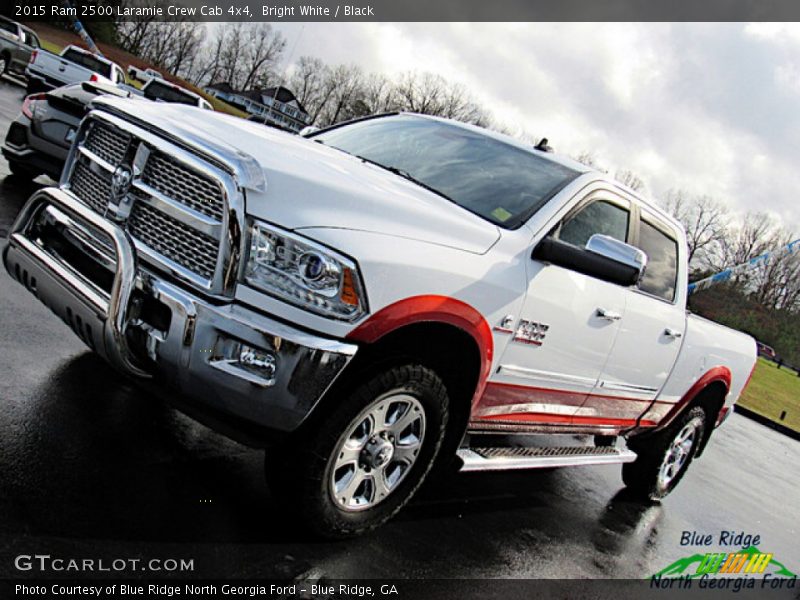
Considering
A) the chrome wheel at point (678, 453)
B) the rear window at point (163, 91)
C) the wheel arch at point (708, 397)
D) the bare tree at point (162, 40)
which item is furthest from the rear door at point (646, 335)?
the bare tree at point (162, 40)

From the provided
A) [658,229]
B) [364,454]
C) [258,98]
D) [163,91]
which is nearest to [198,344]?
[364,454]

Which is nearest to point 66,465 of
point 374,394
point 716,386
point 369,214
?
point 374,394

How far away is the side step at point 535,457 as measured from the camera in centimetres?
383

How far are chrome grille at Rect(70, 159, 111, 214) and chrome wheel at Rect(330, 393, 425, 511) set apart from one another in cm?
158

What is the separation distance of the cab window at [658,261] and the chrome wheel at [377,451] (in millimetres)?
2276

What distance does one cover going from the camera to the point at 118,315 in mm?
2908

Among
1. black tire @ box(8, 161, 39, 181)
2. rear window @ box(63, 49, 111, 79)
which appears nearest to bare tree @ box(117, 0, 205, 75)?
rear window @ box(63, 49, 111, 79)

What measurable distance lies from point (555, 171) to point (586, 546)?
7.75 ft

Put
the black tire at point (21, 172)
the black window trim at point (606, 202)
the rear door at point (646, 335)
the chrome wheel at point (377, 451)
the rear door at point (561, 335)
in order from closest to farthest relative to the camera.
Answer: the chrome wheel at point (377, 451), the rear door at point (561, 335), the black window trim at point (606, 202), the rear door at point (646, 335), the black tire at point (21, 172)

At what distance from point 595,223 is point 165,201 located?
2.55m

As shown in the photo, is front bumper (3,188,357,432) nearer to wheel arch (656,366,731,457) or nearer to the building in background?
wheel arch (656,366,731,457)

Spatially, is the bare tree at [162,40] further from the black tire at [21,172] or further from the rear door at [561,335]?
Result: the rear door at [561,335]

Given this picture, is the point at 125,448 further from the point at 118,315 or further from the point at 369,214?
the point at 369,214

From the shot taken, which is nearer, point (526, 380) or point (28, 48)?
point (526, 380)
